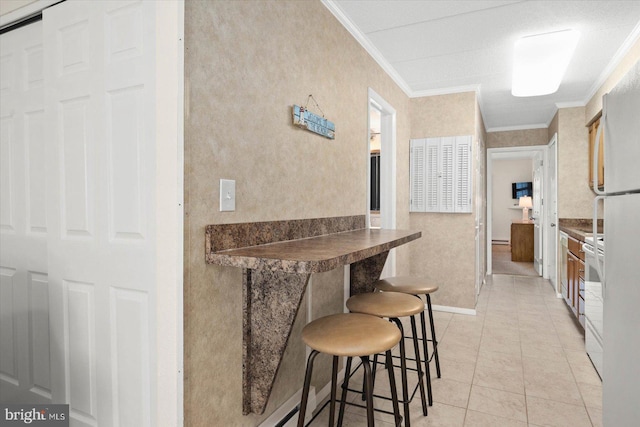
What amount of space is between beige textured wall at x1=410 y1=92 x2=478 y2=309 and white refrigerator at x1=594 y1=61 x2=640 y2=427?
100 inches

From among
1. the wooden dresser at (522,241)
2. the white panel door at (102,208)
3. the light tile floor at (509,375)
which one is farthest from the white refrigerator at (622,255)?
the wooden dresser at (522,241)

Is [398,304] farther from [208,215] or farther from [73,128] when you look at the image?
[73,128]

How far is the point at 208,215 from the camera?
57.9 inches

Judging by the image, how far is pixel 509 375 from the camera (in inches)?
107

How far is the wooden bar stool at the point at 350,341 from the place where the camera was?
144 centimetres

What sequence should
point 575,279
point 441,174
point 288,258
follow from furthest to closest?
point 441,174 < point 575,279 < point 288,258

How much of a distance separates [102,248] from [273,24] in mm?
1292

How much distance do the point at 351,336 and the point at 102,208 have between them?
45.5 inches

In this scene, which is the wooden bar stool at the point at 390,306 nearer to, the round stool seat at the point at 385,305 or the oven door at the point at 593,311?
the round stool seat at the point at 385,305

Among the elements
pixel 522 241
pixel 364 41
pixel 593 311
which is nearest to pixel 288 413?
pixel 593 311

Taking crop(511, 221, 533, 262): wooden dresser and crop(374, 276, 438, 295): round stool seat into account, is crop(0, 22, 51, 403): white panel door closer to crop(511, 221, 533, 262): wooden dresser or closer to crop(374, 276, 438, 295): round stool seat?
crop(374, 276, 438, 295): round stool seat

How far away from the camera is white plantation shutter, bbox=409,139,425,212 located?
4383mm

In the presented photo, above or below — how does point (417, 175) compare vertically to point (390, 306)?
above

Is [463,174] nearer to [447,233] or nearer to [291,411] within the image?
[447,233]
